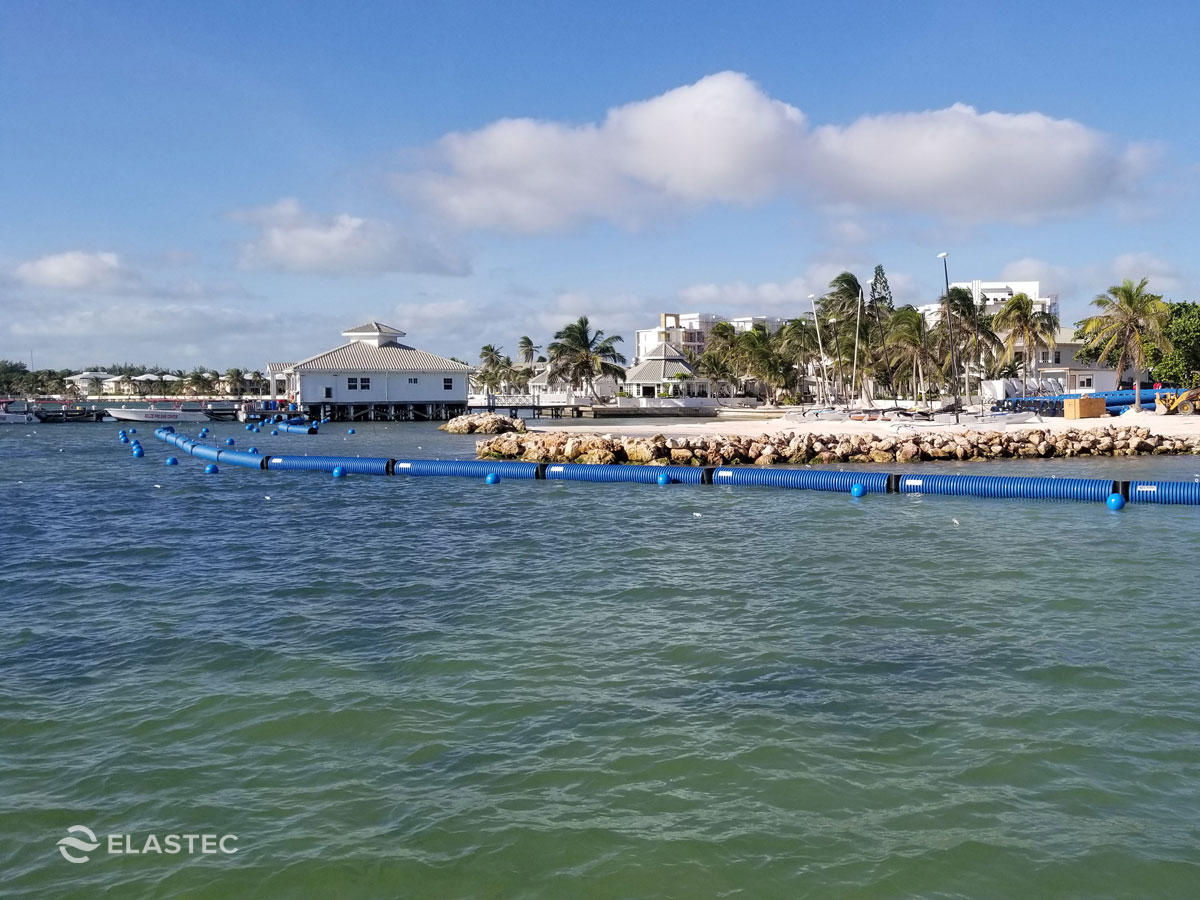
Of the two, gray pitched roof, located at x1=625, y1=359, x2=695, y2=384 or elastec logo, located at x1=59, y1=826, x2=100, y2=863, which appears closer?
elastec logo, located at x1=59, y1=826, x2=100, y2=863

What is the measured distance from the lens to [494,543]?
1627 centimetres

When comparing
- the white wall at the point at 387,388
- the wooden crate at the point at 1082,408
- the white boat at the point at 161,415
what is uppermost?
the white wall at the point at 387,388

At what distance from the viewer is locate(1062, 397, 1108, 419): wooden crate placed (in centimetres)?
4650

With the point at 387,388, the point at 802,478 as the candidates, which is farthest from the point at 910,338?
the point at 802,478

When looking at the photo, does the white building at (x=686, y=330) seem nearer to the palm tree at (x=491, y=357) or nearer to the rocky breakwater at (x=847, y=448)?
the palm tree at (x=491, y=357)

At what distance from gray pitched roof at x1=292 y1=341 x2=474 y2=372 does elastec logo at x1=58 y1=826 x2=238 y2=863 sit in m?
65.7

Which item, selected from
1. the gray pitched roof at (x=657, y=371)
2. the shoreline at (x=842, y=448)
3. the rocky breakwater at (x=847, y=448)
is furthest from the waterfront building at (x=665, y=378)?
the rocky breakwater at (x=847, y=448)

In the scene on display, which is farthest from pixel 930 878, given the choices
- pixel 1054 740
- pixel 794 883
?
pixel 1054 740

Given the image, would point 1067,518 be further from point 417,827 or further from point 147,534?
point 147,534

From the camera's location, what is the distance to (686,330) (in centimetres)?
13462

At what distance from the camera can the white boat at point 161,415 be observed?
69.9 m

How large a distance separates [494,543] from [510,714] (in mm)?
8685

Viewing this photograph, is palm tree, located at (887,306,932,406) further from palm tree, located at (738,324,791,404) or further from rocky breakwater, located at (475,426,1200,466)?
rocky breakwater, located at (475,426,1200,466)

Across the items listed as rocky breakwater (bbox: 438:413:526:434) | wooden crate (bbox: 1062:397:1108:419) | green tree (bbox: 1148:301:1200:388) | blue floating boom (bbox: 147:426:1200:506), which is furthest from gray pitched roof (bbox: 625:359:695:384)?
blue floating boom (bbox: 147:426:1200:506)
